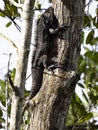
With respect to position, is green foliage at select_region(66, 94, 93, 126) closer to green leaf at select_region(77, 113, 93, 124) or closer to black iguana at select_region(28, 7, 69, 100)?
green leaf at select_region(77, 113, 93, 124)

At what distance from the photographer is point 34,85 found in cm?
316

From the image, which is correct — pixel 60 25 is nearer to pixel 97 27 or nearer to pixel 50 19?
pixel 50 19

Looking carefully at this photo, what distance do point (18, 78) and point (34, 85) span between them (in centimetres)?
52

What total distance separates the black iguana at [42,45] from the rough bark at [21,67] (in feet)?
1.41

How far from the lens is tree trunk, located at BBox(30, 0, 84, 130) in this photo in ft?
9.66

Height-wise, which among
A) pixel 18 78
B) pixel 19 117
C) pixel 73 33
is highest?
pixel 73 33

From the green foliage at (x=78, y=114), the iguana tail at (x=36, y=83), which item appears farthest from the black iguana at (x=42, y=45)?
the green foliage at (x=78, y=114)

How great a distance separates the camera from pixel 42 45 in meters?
3.43

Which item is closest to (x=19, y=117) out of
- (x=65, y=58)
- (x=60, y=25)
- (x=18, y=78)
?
(x=18, y=78)

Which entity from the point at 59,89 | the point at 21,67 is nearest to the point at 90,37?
the point at 59,89

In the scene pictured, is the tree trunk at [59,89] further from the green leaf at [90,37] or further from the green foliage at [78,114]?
the green leaf at [90,37]

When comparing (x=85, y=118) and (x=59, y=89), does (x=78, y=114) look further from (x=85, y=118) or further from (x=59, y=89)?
(x=59, y=89)

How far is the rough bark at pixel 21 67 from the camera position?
103 inches

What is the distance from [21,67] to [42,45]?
0.80 metres
